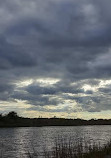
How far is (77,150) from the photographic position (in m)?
28.4

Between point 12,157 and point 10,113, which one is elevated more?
point 10,113

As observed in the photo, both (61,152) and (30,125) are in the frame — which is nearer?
(61,152)

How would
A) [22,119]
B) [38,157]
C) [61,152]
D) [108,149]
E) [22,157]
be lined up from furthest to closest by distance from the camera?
1. [22,119]
2. [22,157]
3. [38,157]
4. [108,149]
5. [61,152]

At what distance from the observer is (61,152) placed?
27016mm

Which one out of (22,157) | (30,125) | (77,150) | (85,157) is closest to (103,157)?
(85,157)

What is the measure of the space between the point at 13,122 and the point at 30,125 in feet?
88.0

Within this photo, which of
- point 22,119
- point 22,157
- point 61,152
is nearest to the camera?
point 61,152

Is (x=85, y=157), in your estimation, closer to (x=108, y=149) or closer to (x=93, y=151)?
(x=93, y=151)

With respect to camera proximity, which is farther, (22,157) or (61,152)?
(22,157)

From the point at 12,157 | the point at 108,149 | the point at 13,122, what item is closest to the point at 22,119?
the point at 13,122

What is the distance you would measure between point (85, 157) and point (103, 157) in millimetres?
1598

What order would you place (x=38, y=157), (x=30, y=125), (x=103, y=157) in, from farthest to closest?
(x=30, y=125) → (x=38, y=157) → (x=103, y=157)

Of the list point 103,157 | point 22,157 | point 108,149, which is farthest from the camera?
point 22,157

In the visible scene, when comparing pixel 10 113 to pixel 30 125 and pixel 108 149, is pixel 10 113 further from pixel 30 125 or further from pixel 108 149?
pixel 108 149
